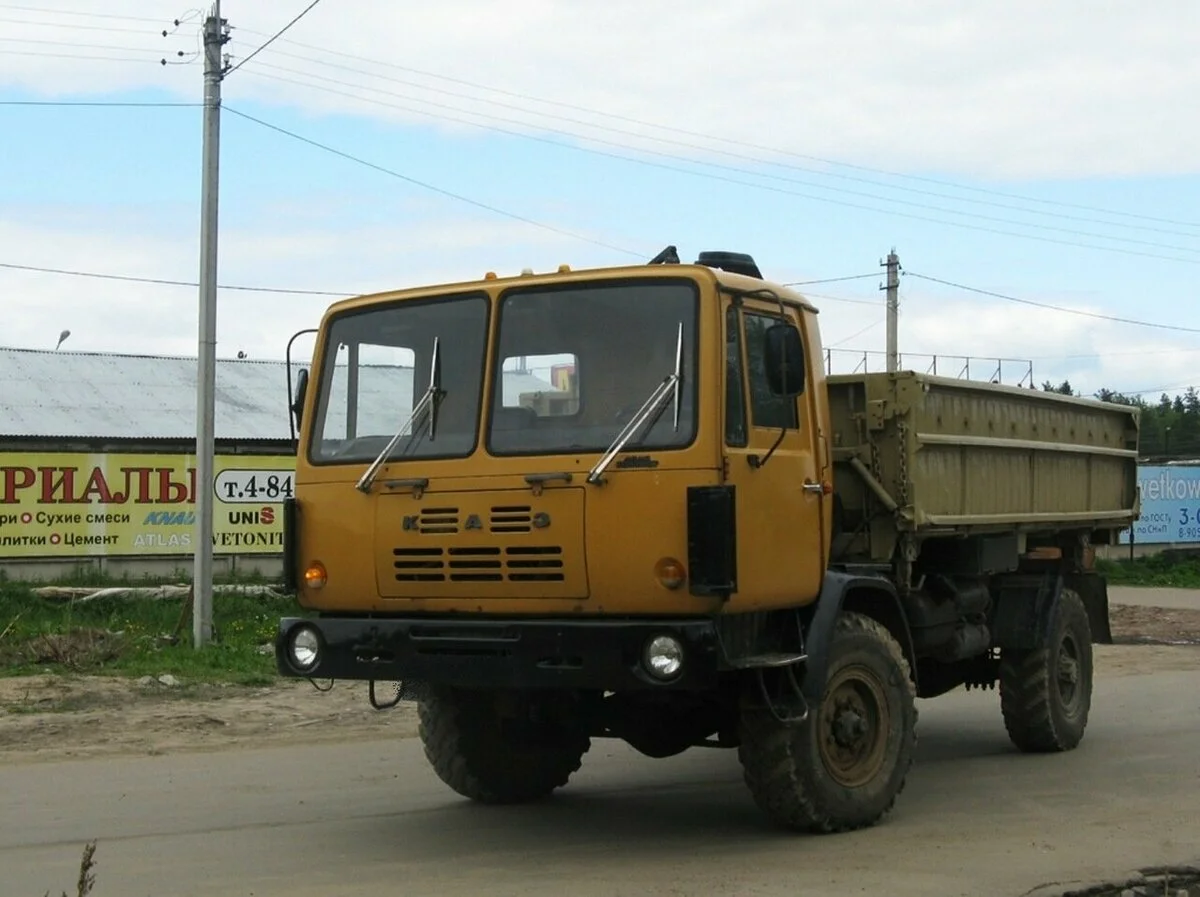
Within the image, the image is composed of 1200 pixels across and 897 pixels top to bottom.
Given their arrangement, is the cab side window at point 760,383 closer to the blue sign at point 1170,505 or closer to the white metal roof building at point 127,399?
the white metal roof building at point 127,399

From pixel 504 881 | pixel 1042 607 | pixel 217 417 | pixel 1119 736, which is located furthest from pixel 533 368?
pixel 217 417

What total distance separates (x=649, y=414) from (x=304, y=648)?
2.09 m

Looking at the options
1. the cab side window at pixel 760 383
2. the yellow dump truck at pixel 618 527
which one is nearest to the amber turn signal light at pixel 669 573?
the yellow dump truck at pixel 618 527

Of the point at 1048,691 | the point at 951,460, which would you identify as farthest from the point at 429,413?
the point at 1048,691

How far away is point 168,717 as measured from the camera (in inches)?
517

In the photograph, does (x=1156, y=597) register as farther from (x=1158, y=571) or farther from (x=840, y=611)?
(x=840, y=611)

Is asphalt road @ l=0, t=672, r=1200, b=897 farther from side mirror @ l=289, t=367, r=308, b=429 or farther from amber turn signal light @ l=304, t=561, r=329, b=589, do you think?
side mirror @ l=289, t=367, r=308, b=429

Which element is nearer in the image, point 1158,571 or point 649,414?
point 649,414

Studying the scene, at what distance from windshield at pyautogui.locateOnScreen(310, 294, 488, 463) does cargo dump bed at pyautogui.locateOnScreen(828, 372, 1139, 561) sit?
7.48ft

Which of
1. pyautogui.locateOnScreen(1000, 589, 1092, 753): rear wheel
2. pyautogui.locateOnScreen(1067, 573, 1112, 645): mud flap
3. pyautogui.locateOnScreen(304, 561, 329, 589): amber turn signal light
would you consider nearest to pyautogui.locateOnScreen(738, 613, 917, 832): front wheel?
pyautogui.locateOnScreen(304, 561, 329, 589): amber turn signal light

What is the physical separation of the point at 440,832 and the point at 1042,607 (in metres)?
4.77

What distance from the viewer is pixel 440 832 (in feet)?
27.9

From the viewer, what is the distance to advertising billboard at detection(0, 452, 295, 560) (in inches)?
915

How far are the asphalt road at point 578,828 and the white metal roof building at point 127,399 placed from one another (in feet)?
53.5
